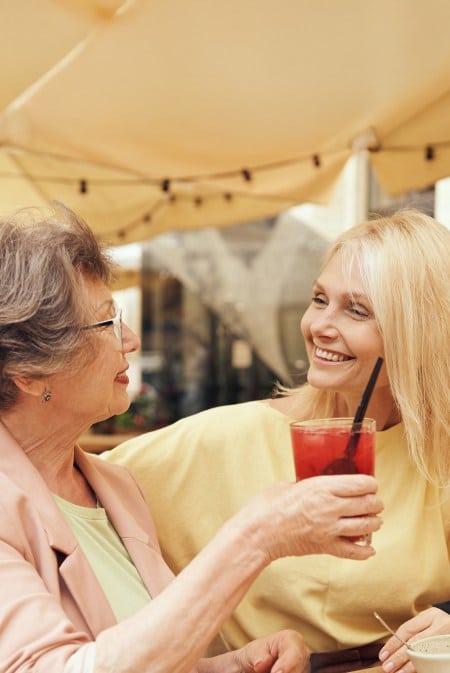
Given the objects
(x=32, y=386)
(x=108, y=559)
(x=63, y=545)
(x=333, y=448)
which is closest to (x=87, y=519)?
(x=108, y=559)

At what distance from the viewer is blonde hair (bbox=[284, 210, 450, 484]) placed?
6.72 feet

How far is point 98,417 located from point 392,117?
2480 mm

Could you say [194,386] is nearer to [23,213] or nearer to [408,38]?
[408,38]

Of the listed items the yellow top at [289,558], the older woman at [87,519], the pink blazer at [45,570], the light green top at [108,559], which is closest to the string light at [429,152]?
the yellow top at [289,558]

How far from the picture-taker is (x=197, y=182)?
16.9 ft

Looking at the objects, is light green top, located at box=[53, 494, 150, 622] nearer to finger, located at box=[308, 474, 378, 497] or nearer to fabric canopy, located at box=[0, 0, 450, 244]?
finger, located at box=[308, 474, 378, 497]

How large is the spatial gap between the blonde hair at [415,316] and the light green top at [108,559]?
778 mm

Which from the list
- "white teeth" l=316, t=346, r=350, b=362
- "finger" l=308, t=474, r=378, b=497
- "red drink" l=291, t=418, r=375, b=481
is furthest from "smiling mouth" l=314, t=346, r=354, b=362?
"finger" l=308, t=474, r=378, b=497

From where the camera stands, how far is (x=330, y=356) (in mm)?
2090

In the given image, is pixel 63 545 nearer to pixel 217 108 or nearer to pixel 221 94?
pixel 221 94

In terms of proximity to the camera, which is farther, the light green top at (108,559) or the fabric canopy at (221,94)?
the fabric canopy at (221,94)

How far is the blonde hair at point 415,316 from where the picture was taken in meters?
2.05

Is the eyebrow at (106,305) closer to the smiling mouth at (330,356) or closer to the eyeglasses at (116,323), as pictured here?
the eyeglasses at (116,323)

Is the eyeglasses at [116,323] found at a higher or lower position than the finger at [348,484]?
higher
